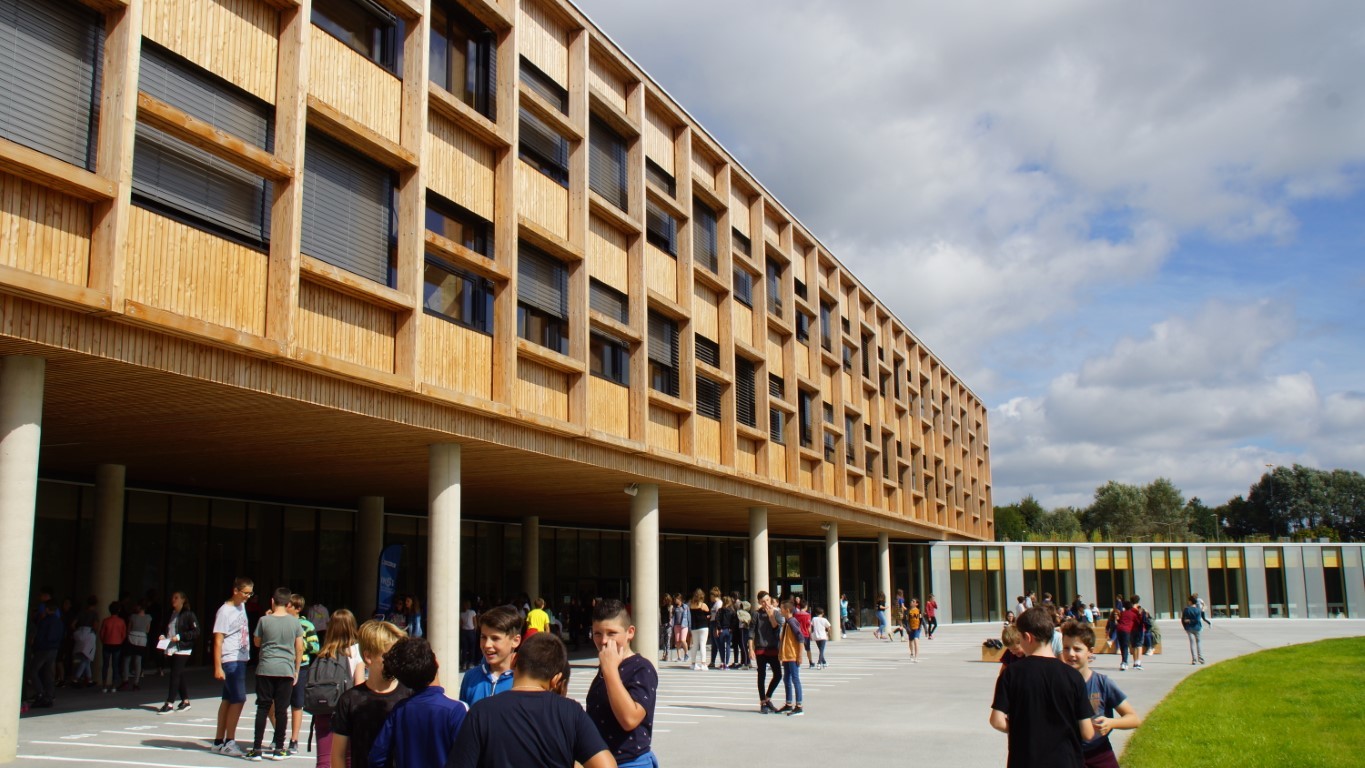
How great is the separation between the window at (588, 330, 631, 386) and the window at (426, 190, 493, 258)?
348 centimetres

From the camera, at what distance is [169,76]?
44.8ft

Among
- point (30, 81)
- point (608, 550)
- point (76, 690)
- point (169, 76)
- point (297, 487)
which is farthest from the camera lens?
point (608, 550)

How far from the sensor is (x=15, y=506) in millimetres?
11719

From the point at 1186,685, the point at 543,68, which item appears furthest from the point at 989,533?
the point at 543,68

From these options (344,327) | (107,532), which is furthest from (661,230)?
(107,532)

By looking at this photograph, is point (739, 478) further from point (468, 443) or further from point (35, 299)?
point (35, 299)

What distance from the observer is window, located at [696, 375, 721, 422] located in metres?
27.5

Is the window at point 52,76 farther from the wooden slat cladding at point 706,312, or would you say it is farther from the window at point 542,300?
the wooden slat cladding at point 706,312

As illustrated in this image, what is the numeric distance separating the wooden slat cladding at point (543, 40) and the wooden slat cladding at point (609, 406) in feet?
20.0

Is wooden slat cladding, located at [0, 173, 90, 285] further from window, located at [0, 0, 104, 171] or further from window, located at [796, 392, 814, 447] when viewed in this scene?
window, located at [796, 392, 814, 447]

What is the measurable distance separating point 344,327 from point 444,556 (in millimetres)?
4643

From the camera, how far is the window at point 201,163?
13352 millimetres

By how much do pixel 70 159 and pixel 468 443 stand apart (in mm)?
8026

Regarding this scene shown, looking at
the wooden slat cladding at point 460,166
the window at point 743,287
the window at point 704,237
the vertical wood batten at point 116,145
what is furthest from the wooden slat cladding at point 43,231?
the window at point 743,287
